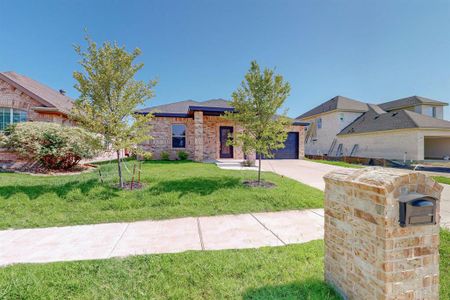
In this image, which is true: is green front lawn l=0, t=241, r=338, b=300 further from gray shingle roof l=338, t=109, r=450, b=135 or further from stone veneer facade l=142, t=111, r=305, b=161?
gray shingle roof l=338, t=109, r=450, b=135

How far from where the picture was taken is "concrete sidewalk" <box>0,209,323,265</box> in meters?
3.40

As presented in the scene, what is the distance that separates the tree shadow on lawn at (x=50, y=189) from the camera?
18.8 feet

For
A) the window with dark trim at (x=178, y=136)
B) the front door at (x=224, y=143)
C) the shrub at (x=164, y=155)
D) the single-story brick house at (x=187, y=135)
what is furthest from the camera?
the front door at (x=224, y=143)

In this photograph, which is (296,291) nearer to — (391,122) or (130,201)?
(130,201)

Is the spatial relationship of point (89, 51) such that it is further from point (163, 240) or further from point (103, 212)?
point (163, 240)

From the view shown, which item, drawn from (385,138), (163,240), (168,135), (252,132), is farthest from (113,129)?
(385,138)

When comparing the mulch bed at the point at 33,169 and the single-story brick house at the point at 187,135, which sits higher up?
the single-story brick house at the point at 187,135

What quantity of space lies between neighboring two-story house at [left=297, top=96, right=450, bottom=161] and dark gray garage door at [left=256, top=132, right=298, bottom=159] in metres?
9.08

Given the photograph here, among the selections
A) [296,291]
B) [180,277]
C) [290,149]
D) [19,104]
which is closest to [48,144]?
[19,104]

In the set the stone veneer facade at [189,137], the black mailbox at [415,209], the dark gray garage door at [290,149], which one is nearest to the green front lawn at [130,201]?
the black mailbox at [415,209]

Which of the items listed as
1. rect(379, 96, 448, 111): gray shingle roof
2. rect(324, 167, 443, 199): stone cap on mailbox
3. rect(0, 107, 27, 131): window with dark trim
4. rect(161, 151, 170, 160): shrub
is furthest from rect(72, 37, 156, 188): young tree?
rect(379, 96, 448, 111): gray shingle roof

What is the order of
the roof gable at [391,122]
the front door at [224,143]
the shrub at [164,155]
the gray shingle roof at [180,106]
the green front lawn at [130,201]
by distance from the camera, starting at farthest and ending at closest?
1. the roof gable at [391,122]
2. the gray shingle roof at [180,106]
3. the front door at [224,143]
4. the shrub at [164,155]
5. the green front lawn at [130,201]

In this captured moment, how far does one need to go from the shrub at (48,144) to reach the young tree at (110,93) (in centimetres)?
257

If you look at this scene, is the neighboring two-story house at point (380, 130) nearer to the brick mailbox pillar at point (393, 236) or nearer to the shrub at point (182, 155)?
the shrub at point (182, 155)
